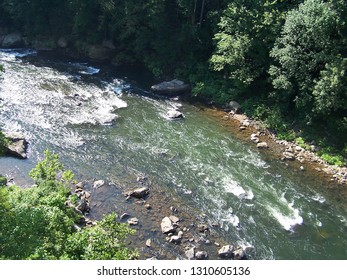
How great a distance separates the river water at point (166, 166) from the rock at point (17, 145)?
1.61 feet

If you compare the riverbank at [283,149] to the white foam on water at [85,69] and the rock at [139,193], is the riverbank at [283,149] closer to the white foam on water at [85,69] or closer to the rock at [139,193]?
the rock at [139,193]

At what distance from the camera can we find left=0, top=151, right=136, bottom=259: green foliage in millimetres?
12844

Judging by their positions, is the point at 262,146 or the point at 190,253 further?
the point at 262,146

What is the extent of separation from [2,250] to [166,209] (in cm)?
955

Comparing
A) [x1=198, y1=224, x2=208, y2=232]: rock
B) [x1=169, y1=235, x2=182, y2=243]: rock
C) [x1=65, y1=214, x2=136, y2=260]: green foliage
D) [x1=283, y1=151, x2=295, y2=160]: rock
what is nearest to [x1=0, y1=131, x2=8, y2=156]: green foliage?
[x1=65, y1=214, x2=136, y2=260]: green foliage

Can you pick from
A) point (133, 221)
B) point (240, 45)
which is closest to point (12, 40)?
point (240, 45)

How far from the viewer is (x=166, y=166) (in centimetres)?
2411

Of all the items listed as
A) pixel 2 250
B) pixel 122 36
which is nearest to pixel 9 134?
pixel 2 250

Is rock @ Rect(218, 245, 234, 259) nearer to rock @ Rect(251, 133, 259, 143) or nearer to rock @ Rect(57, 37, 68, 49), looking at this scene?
rock @ Rect(251, 133, 259, 143)

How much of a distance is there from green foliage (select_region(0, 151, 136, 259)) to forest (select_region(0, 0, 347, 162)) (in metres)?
17.4

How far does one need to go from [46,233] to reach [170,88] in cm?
2177

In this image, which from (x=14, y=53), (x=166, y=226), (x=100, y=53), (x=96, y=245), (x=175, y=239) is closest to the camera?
(x=96, y=245)

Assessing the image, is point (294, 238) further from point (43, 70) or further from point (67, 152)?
point (43, 70)

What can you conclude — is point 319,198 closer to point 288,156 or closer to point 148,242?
point 288,156
